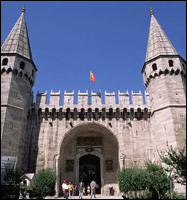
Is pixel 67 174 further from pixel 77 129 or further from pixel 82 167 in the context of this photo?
pixel 77 129

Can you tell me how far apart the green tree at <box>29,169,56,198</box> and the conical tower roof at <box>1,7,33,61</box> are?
10540mm

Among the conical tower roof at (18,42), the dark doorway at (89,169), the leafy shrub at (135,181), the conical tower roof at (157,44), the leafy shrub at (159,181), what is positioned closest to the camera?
the leafy shrub at (159,181)

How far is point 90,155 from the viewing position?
18578 millimetres

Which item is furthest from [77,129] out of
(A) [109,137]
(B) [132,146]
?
(B) [132,146]

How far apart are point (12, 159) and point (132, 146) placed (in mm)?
9380

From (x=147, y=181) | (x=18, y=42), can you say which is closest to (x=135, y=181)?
(x=147, y=181)

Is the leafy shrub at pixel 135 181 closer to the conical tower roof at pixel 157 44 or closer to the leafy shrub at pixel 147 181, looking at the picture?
the leafy shrub at pixel 147 181

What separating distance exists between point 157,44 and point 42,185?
15.5 m

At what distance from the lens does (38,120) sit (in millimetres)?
17703

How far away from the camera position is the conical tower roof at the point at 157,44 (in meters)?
18.5

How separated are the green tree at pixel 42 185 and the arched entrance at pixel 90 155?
3.08 metres

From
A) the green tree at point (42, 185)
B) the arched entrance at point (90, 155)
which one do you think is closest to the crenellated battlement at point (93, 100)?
the arched entrance at point (90, 155)

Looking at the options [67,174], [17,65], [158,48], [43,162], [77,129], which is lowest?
[67,174]

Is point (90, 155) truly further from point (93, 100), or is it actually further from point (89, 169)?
point (93, 100)
